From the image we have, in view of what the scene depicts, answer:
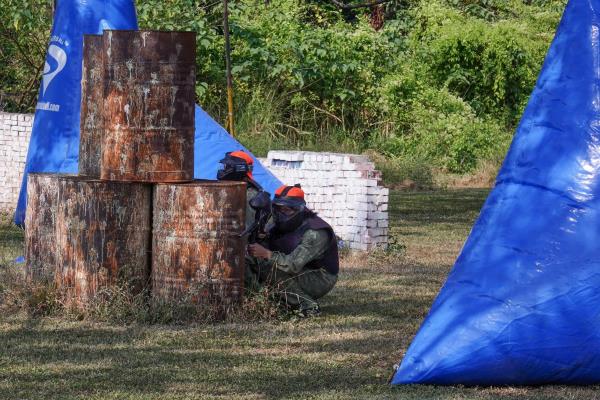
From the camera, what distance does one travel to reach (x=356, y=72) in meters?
27.4

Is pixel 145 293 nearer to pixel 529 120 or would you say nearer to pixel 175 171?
pixel 175 171

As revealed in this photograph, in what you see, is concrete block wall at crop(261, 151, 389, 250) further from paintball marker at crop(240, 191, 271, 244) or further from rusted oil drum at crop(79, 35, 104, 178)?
rusted oil drum at crop(79, 35, 104, 178)

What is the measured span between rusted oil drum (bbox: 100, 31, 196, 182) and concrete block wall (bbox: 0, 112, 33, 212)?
853cm

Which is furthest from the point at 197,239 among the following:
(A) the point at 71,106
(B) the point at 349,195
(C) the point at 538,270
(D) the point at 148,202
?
(A) the point at 71,106

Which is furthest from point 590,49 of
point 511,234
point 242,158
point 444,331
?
point 242,158

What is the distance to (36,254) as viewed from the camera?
938 cm

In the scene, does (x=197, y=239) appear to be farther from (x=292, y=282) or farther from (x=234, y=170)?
(x=234, y=170)

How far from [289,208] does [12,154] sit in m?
8.97

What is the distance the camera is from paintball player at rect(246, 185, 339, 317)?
9344mm

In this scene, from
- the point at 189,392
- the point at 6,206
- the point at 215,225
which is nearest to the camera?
the point at 189,392

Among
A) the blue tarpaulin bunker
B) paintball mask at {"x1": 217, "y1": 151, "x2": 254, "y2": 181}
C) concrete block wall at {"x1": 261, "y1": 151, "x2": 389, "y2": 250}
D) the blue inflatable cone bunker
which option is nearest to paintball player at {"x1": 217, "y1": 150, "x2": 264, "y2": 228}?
paintball mask at {"x1": 217, "y1": 151, "x2": 254, "y2": 181}

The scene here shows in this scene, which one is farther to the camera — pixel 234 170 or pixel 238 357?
pixel 234 170

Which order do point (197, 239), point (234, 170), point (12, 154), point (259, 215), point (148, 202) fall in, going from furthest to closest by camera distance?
1. point (12, 154)
2. point (234, 170)
3. point (259, 215)
4. point (148, 202)
5. point (197, 239)

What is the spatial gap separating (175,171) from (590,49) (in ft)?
10.6
